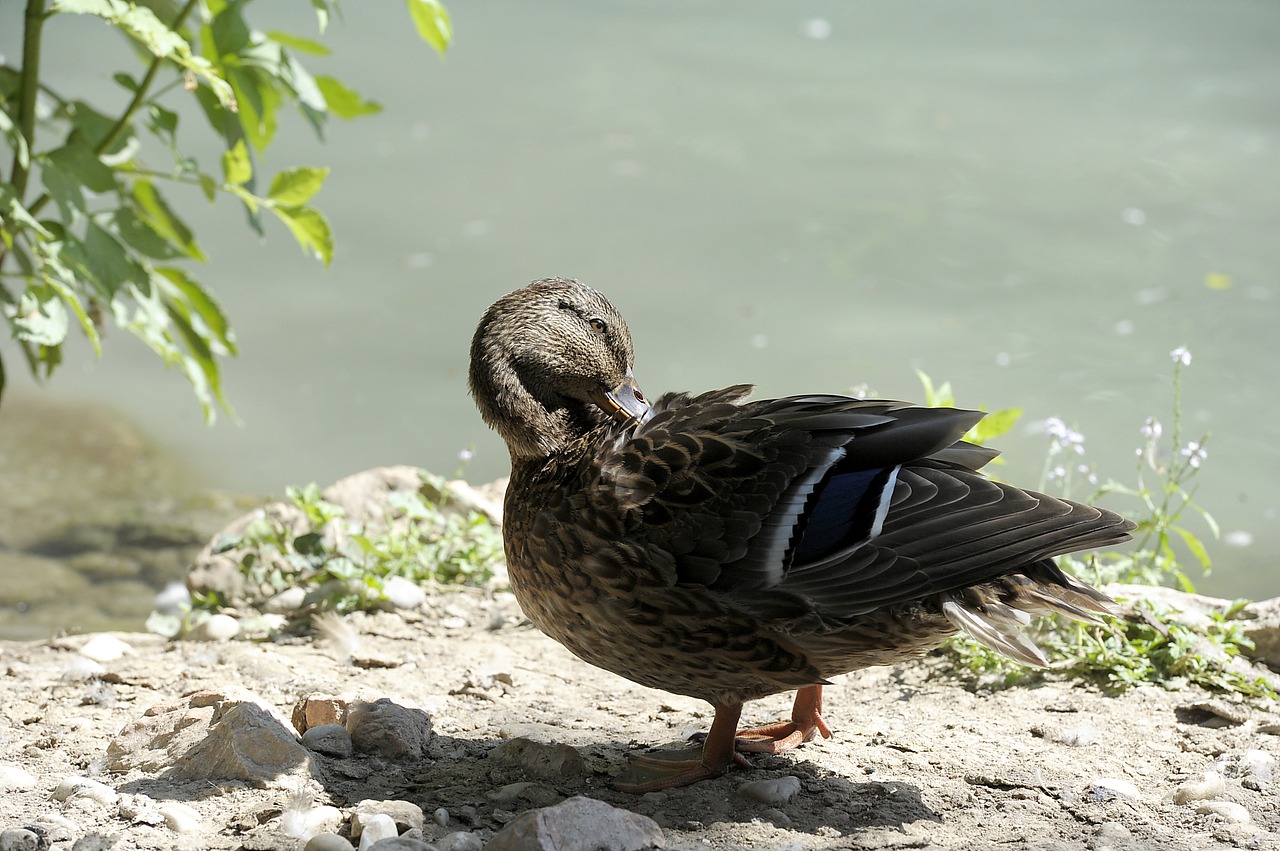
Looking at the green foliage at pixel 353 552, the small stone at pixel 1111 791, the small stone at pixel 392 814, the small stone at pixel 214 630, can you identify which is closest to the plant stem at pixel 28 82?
the green foliage at pixel 353 552

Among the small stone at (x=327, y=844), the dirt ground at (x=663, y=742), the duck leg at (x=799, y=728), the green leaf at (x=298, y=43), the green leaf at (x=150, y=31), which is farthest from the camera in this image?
the green leaf at (x=298, y=43)

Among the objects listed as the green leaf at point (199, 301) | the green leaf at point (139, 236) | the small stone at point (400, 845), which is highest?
the green leaf at point (139, 236)

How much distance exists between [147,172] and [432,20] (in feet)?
3.51

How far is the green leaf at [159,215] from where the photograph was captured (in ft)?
14.0

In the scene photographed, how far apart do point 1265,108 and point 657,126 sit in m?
4.56

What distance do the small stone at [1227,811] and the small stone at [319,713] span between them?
2.06 metres

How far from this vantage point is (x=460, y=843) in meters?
2.45

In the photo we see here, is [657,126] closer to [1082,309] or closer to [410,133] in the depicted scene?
[410,133]

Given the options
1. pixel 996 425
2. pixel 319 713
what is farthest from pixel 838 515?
pixel 996 425

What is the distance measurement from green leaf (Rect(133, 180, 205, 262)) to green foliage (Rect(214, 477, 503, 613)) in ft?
3.10

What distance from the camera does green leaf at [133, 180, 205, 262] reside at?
4.27m

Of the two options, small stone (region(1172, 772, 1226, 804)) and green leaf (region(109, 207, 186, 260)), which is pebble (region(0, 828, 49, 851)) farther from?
small stone (region(1172, 772, 1226, 804))

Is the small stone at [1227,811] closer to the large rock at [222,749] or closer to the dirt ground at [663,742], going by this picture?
the dirt ground at [663,742]

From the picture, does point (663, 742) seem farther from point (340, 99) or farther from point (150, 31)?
point (340, 99)
